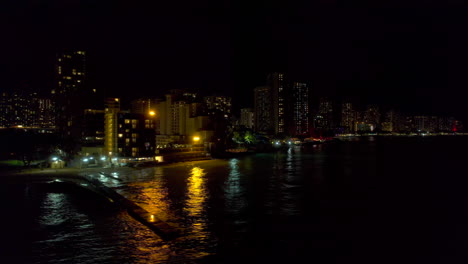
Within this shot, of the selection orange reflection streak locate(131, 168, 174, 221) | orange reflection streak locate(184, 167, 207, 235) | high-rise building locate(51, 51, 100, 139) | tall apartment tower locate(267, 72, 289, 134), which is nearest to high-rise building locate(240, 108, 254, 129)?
tall apartment tower locate(267, 72, 289, 134)

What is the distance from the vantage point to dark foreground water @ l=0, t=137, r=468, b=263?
13556 mm

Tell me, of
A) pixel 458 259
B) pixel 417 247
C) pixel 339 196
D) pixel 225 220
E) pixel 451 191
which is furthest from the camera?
pixel 451 191

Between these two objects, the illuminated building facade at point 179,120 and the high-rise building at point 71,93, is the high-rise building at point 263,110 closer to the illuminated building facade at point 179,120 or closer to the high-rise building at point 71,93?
the illuminated building facade at point 179,120

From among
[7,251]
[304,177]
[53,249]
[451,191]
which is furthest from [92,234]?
[451,191]

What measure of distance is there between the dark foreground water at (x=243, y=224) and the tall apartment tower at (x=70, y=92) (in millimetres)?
69496

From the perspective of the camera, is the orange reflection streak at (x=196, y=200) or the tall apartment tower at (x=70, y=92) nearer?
the orange reflection streak at (x=196, y=200)

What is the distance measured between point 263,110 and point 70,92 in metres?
91.4

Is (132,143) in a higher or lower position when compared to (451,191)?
higher

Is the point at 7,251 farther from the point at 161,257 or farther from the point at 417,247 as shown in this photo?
the point at 417,247

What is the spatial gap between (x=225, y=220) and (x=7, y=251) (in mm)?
9826

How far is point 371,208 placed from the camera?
882 inches

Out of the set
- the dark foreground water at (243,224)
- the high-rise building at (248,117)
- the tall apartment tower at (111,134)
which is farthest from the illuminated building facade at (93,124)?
the high-rise building at (248,117)

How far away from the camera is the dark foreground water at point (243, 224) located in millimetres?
13556

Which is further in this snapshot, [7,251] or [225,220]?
[225,220]
